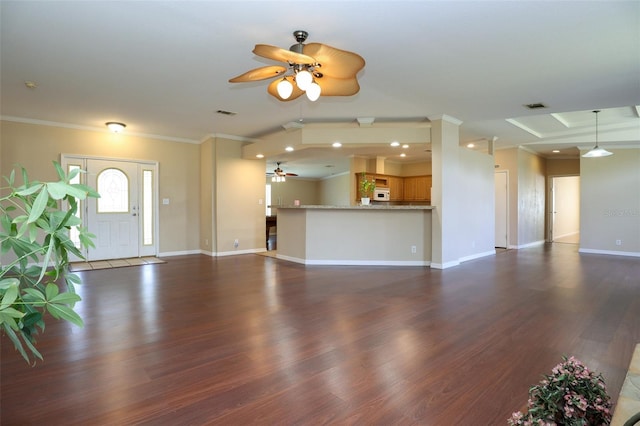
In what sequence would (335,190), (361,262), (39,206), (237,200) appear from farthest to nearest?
(335,190), (237,200), (361,262), (39,206)

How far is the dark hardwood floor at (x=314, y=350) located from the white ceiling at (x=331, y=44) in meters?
2.59

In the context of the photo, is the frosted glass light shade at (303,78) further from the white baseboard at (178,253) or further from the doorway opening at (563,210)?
the doorway opening at (563,210)

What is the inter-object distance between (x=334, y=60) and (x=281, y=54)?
17.3 inches

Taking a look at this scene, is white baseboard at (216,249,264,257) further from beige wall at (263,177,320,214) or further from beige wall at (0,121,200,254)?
beige wall at (263,177,320,214)

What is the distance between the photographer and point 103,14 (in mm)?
2734

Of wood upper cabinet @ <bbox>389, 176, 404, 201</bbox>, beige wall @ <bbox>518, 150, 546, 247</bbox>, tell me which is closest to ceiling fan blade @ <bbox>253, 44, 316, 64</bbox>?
wood upper cabinet @ <bbox>389, 176, 404, 201</bbox>

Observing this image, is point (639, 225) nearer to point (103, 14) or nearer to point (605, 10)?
point (605, 10)

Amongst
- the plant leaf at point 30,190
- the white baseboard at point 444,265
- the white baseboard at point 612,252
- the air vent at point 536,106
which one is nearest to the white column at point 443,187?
the white baseboard at point 444,265

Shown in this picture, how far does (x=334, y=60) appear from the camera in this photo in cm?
274

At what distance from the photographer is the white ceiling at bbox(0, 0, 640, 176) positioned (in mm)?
2686

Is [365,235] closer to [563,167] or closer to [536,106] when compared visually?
[536,106]

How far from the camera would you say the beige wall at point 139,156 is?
586cm

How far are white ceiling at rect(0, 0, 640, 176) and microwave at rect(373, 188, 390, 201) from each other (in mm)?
3301

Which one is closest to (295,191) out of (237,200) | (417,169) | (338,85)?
(417,169)
